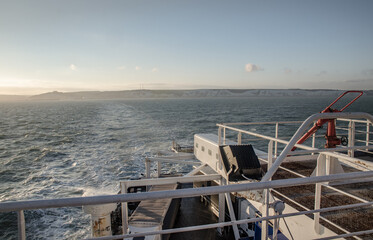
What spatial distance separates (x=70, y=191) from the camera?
62.8 ft

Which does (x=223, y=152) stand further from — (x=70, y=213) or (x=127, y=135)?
(x=127, y=135)

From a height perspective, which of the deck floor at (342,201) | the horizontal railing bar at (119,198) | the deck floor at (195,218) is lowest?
the deck floor at (195,218)

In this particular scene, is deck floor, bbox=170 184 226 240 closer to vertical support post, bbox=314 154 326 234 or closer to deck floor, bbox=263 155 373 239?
deck floor, bbox=263 155 373 239

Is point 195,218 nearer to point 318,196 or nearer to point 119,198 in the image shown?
point 318,196

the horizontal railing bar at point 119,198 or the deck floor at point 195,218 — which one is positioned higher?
the horizontal railing bar at point 119,198

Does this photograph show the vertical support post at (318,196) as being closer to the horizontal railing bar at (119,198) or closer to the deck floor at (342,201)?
the deck floor at (342,201)

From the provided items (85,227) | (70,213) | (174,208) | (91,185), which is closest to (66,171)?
(91,185)

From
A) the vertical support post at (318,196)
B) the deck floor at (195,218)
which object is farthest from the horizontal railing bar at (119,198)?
the deck floor at (195,218)

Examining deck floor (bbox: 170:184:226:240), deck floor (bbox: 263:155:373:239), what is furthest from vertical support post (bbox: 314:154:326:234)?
deck floor (bbox: 170:184:226:240)

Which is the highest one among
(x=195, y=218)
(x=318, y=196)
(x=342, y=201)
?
(x=318, y=196)

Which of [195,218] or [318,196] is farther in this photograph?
[195,218]

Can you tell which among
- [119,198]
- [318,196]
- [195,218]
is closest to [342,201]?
[318,196]

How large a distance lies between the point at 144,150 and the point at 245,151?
26114 mm

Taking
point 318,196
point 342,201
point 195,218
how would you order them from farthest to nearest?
point 195,218 < point 342,201 < point 318,196
